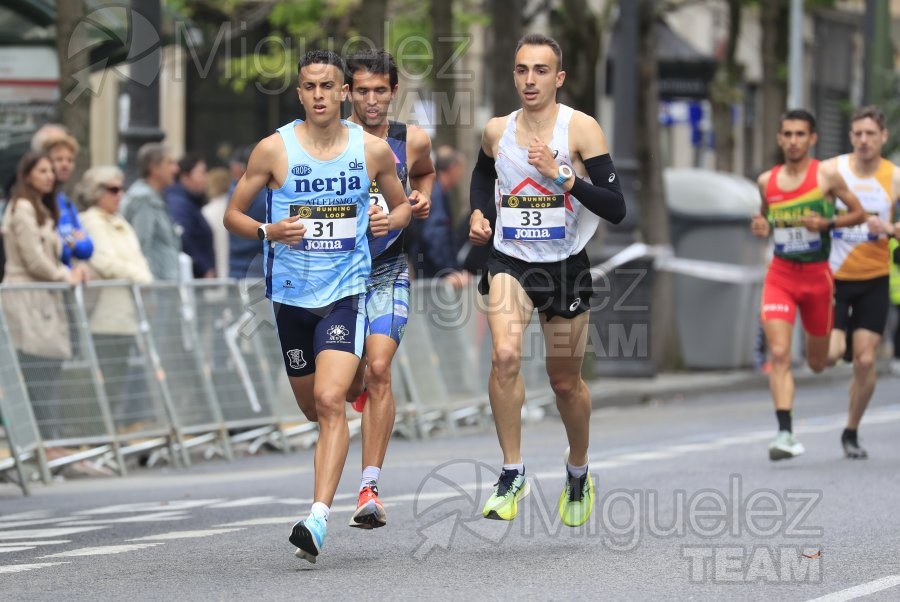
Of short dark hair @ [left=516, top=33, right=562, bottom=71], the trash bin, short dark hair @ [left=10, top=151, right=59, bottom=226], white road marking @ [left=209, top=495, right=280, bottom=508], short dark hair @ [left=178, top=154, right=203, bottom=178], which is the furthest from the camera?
the trash bin

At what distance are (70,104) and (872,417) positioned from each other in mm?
6798

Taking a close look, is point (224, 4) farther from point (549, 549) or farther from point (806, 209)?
point (549, 549)

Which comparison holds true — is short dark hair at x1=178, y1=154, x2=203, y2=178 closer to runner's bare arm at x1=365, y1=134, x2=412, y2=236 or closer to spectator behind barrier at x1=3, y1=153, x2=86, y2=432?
spectator behind barrier at x1=3, y1=153, x2=86, y2=432

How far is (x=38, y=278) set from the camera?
43.4 feet

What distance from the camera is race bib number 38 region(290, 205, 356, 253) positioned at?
8438mm

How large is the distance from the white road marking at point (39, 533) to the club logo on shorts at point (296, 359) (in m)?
1.73

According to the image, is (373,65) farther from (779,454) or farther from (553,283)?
(779,454)

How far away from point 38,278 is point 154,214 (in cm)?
162

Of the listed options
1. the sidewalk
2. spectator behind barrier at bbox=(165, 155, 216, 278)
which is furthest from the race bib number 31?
the sidewalk

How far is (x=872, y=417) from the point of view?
1650cm

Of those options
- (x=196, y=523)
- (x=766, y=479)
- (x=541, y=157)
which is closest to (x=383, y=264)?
(x=541, y=157)

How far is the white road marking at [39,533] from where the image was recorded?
9695 millimetres

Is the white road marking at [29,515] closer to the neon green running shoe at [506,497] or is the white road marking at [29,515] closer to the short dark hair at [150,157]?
the neon green running shoe at [506,497]

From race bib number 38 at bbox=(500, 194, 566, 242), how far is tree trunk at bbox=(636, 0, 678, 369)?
1387 cm
